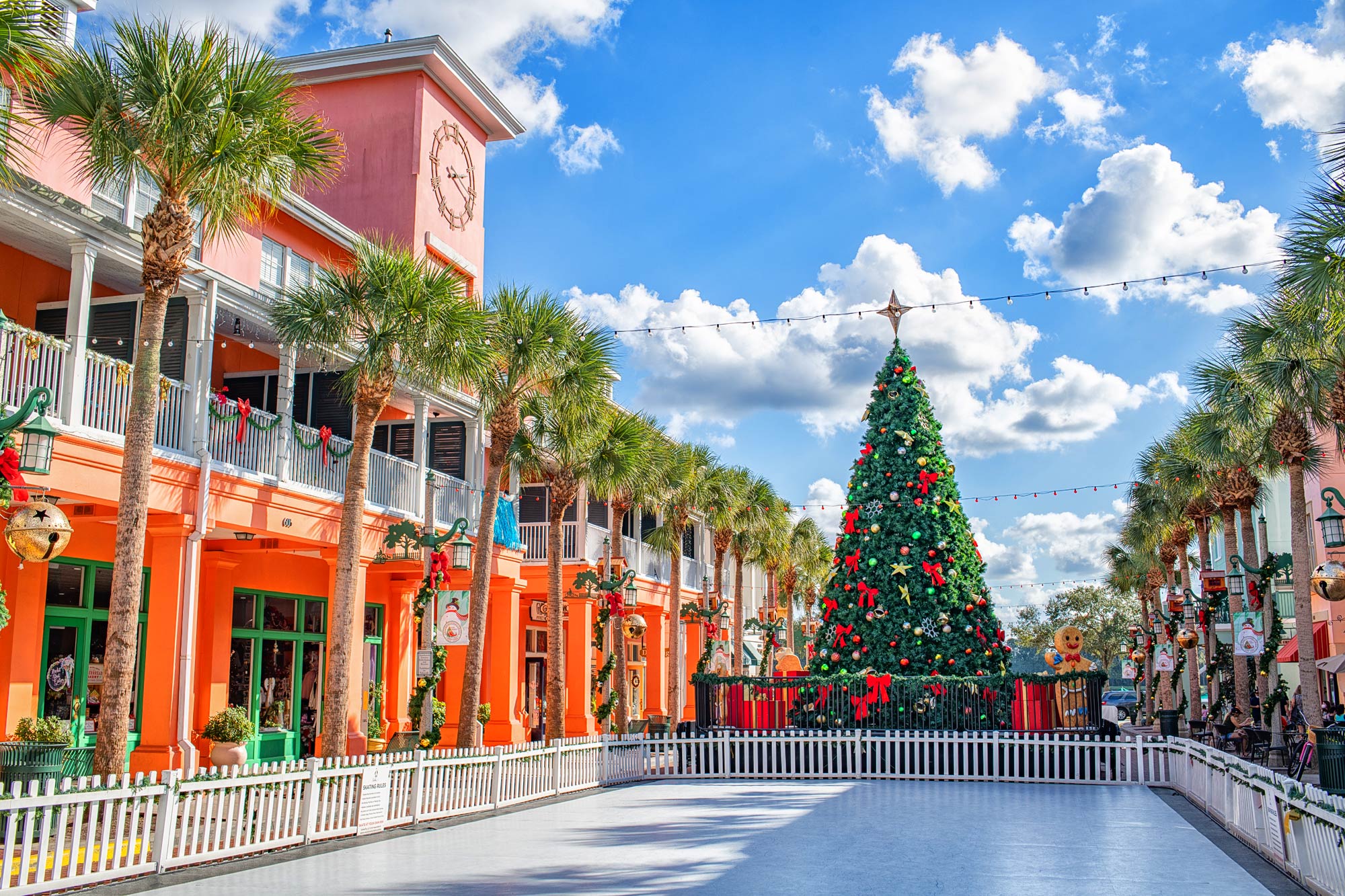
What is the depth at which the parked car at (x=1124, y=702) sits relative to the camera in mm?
55219

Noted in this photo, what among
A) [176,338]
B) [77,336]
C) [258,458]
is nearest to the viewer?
[77,336]

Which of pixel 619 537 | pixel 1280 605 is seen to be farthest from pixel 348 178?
pixel 1280 605

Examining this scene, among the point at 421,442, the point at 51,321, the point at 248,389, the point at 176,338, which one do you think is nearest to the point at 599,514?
the point at 421,442

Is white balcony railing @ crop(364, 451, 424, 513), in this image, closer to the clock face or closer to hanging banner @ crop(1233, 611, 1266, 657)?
the clock face

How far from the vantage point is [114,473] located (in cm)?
1335

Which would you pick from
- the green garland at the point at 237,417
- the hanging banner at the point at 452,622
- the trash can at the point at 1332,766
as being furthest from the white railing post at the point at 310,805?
the trash can at the point at 1332,766

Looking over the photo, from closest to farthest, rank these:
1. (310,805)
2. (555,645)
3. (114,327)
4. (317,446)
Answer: (310,805) → (114,327) → (317,446) → (555,645)

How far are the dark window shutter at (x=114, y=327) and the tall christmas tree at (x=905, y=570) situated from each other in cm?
1261

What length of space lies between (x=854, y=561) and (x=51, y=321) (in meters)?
13.8

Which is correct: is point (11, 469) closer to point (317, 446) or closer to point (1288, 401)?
point (317, 446)

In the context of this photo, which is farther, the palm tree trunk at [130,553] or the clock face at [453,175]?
the clock face at [453,175]

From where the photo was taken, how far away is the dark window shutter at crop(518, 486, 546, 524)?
96.3 ft

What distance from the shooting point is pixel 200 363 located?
48.0 feet

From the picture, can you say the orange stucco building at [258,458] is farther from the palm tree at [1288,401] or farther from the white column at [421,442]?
the palm tree at [1288,401]
